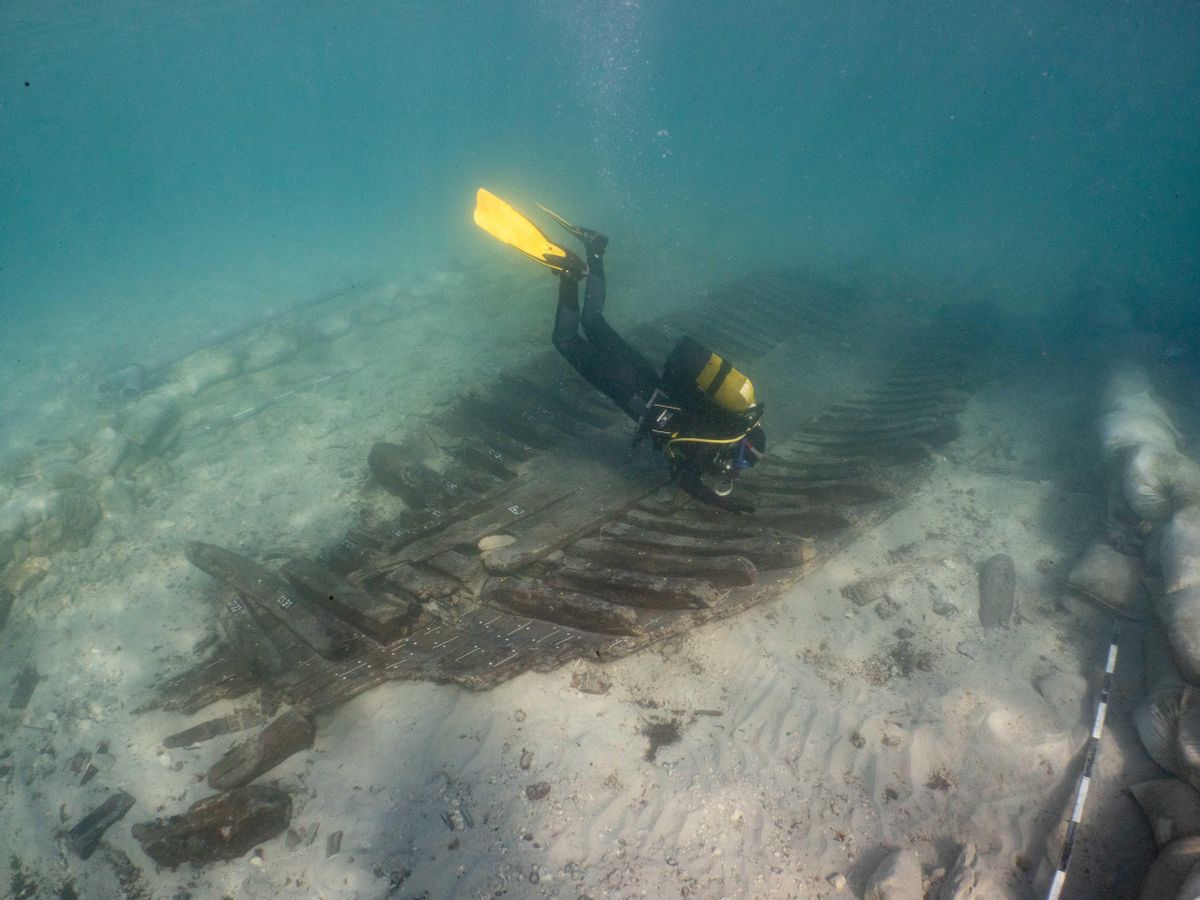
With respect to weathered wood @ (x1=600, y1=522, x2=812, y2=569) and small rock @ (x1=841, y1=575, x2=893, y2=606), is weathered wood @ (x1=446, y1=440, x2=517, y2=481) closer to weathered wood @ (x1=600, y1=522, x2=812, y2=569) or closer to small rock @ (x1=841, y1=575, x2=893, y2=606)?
weathered wood @ (x1=600, y1=522, x2=812, y2=569)

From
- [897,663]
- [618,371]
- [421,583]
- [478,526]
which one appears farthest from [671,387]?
[897,663]

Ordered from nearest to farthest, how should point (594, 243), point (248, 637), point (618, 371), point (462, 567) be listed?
point (248, 637), point (462, 567), point (618, 371), point (594, 243)

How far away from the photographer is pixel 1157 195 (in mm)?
67562

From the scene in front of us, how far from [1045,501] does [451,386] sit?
34.3 ft

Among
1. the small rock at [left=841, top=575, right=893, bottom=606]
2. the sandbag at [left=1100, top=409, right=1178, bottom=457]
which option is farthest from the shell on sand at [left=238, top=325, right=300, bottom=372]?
the sandbag at [left=1100, top=409, right=1178, bottom=457]

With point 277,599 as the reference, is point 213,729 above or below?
below

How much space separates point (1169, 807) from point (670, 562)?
3.69 m

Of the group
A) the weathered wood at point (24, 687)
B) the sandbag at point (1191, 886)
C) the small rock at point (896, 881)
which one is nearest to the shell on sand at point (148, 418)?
the weathered wood at point (24, 687)

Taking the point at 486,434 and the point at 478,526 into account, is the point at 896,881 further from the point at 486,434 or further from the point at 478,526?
the point at 486,434

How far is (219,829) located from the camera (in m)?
3.70

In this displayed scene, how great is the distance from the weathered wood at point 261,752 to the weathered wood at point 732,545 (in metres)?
3.31

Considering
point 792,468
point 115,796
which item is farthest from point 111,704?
point 792,468

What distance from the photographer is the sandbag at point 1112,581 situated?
4.95 metres

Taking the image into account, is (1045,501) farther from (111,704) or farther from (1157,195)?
(1157,195)
